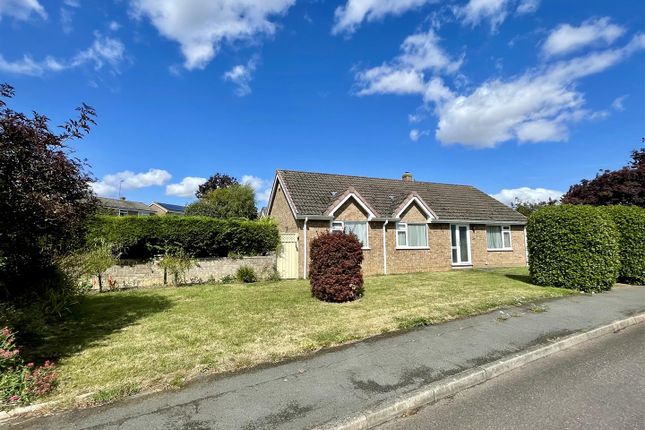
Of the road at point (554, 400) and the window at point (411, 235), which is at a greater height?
the window at point (411, 235)

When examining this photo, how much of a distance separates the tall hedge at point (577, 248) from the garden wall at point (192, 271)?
11.4 metres

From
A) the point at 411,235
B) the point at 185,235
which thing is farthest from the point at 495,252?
the point at 185,235

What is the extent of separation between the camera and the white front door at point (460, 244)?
20781 mm

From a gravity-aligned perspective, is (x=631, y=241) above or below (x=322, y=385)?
above

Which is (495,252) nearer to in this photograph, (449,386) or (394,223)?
(394,223)

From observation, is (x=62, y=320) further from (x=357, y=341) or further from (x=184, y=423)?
(x=357, y=341)

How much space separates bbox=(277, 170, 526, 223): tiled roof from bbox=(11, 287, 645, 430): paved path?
35.7 ft


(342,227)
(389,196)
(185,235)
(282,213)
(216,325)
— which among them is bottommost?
(216,325)

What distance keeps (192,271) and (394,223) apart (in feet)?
34.4

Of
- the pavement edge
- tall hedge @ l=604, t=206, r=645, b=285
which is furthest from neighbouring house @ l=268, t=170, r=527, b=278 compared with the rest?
the pavement edge

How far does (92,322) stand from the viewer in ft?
27.4

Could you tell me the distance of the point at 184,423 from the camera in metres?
3.87

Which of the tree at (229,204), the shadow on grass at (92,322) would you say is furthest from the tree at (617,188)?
the tree at (229,204)

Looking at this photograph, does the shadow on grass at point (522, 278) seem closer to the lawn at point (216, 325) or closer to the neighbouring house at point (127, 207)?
the lawn at point (216, 325)
